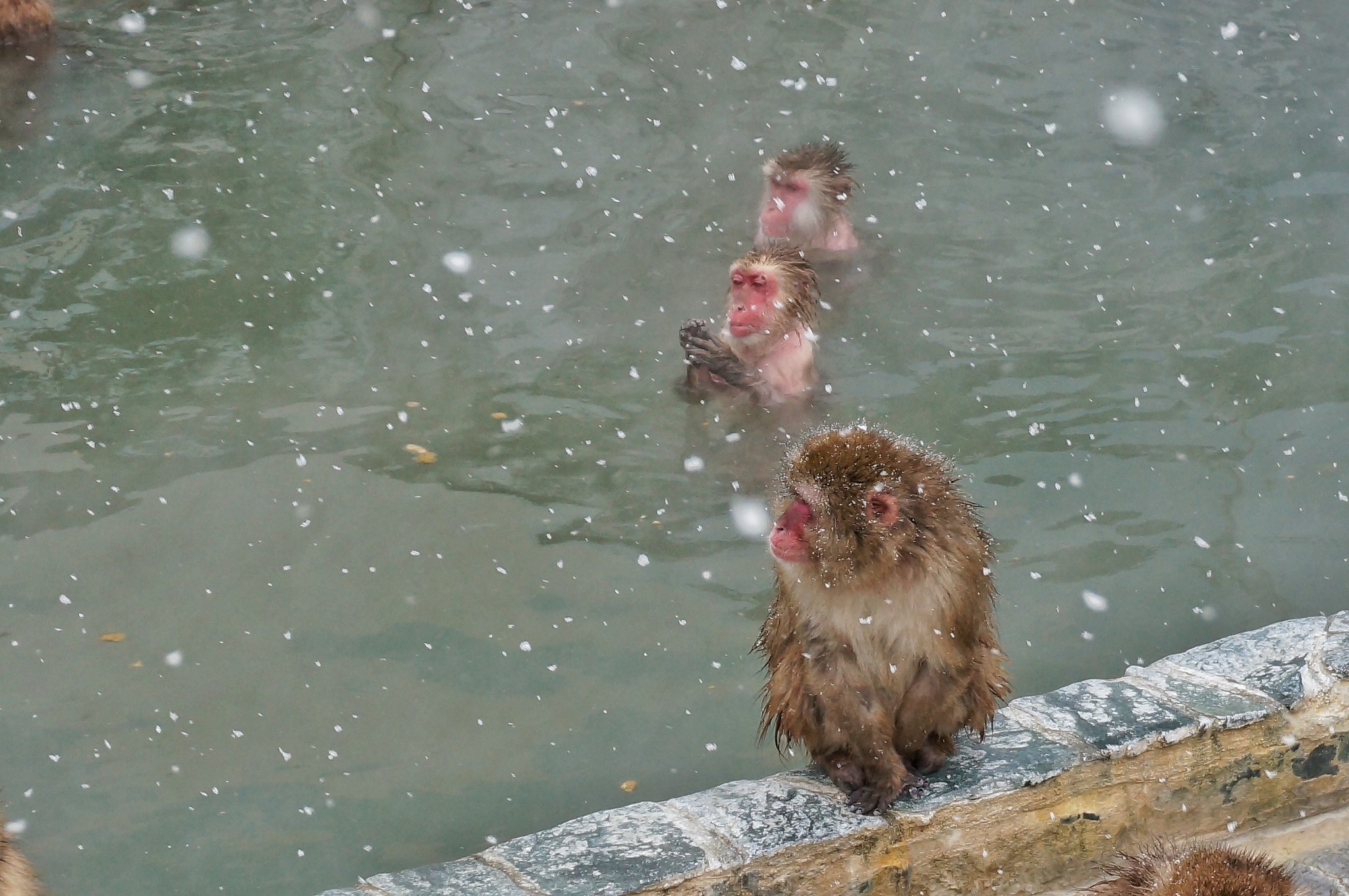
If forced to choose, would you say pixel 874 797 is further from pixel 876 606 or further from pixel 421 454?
pixel 421 454

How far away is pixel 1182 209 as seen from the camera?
27.8 ft

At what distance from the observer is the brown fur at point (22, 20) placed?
905 centimetres

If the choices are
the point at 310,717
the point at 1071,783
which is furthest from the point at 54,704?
the point at 1071,783

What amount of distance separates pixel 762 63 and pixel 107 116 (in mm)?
4315

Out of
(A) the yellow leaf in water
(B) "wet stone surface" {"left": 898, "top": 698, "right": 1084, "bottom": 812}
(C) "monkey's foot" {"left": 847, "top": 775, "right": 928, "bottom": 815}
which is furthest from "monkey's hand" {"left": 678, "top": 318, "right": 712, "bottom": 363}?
(C) "monkey's foot" {"left": 847, "top": 775, "right": 928, "bottom": 815}

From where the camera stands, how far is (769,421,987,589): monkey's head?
3248 mm

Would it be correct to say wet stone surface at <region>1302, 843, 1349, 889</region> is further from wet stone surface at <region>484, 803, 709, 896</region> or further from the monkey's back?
wet stone surface at <region>484, 803, 709, 896</region>

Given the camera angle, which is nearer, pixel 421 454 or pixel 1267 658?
pixel 1267 658

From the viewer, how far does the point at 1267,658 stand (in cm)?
435

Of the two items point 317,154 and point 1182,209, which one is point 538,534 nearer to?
point 317,154

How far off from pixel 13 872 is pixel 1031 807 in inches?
96.7

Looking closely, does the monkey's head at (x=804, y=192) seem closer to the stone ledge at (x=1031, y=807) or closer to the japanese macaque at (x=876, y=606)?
the stone ledge at (x=1031, y=807)

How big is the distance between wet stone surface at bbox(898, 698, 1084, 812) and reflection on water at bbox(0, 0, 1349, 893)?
1107mm

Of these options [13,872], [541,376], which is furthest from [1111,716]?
[541,376]
